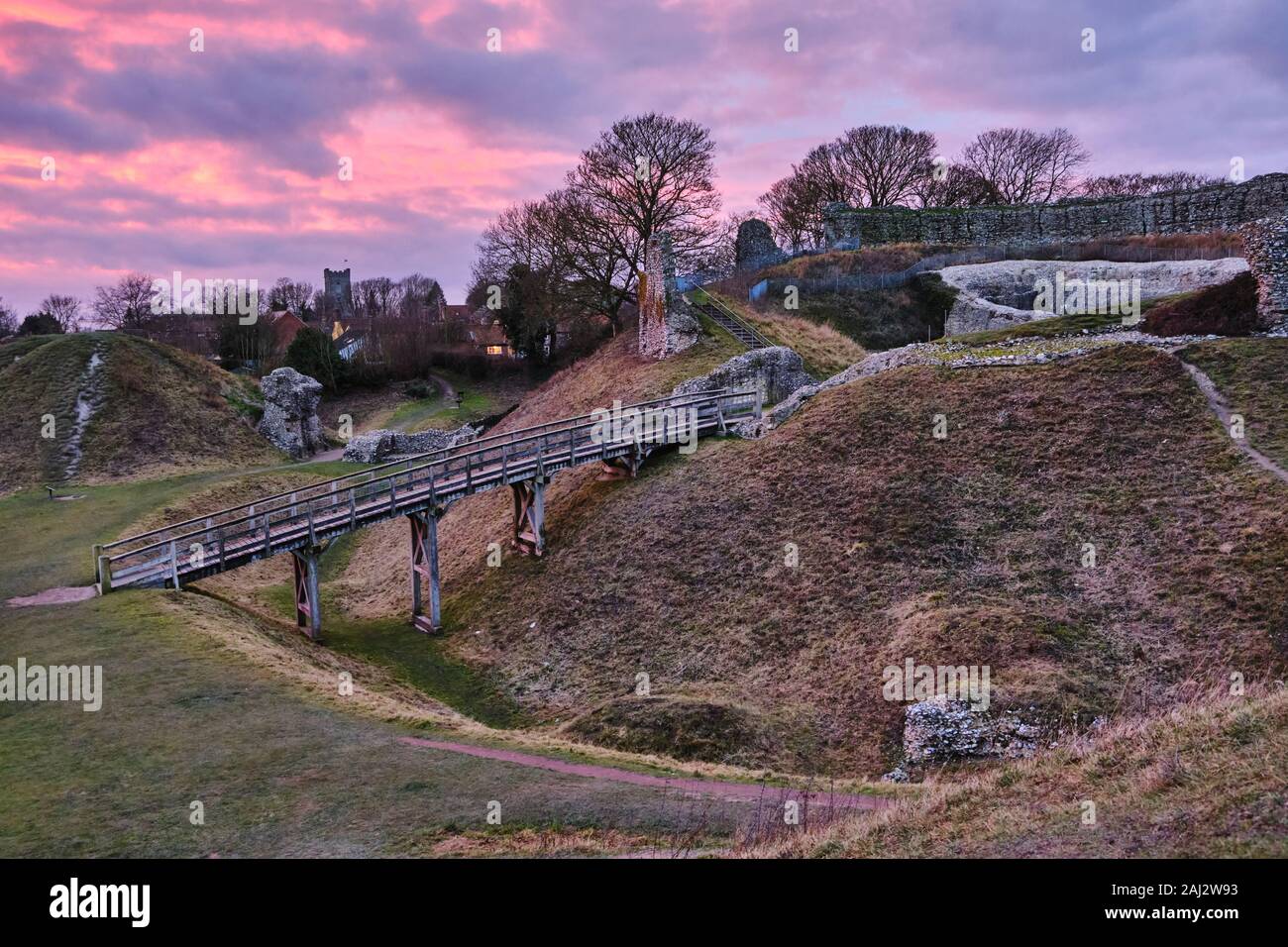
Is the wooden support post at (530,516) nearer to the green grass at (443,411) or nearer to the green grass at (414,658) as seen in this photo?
the green grass at (414,658)

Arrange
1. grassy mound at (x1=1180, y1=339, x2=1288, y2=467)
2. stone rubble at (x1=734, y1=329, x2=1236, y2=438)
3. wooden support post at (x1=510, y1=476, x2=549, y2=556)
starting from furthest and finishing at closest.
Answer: stone rubble at (x1=734, y1=329, x2=1236, y2=438)
wooden support post at (x1=510, y1=476, x2=549, y2=556)
grassy mound at (x1=1180, y1=339, x2=1288, y2=467)

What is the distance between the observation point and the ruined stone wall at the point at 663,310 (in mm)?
39781

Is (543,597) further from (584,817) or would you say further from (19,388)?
(19,388)

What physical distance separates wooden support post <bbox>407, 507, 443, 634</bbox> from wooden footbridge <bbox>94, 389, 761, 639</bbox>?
3cm

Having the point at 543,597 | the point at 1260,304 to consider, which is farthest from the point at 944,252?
the point at 543,597

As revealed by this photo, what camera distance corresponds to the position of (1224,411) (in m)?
22.0

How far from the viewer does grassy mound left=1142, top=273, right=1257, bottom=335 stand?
26078 millimetres

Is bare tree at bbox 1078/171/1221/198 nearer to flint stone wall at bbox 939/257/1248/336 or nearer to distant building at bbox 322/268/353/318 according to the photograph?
flint stone wall at bbox 939/257/1248/336

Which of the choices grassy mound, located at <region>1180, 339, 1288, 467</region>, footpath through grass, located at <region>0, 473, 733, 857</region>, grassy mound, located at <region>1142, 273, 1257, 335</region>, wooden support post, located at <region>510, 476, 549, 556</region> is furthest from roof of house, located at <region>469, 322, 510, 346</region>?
grassy mound, located at <region>1180, 339, 1288, 467</region>

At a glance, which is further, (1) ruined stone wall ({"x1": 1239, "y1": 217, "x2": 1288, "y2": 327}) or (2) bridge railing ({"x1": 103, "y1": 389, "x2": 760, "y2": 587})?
(1) ruined stone wall ({"x1": 1239, "y1": 217, "x2": 1288, "y2": 327})

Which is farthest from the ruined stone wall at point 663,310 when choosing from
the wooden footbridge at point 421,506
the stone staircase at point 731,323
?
the wooden footbridge at point 421,506

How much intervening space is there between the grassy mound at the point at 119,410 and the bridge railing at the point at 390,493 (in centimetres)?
964

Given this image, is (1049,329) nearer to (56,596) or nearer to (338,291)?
(56,596)
